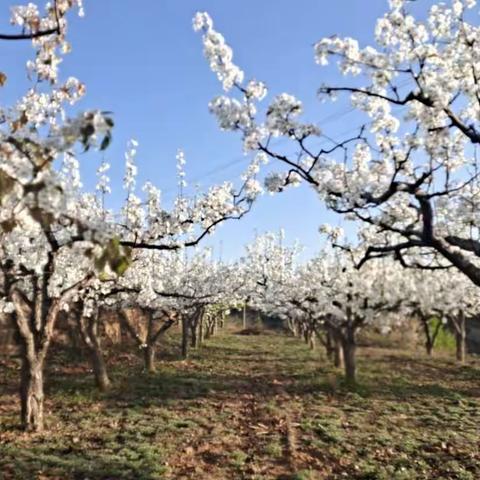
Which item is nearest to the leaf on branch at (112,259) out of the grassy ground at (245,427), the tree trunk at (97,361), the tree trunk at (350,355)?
the grassy ground at (245,427)

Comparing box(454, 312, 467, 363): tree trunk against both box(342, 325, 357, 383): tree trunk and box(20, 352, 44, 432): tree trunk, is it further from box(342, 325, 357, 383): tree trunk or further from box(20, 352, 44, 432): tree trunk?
box(20, 352, 44, 432): tree trunk

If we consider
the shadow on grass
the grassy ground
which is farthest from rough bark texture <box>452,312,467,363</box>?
the shadow on grass

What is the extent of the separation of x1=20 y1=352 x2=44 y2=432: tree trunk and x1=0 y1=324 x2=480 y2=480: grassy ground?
41cm

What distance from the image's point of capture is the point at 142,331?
118ft

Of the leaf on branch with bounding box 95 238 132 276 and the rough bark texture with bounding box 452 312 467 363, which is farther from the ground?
the leaf on branch with bounding box 95 238 132 276

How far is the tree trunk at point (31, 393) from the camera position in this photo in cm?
1321

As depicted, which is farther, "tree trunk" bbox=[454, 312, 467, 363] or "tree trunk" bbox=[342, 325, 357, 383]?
"tree trunk" bbox=[454, 312, 467, 363]

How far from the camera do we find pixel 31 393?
1333 cm

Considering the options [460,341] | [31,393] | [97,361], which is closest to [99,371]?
[97,361]

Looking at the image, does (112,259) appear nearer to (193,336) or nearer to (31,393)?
(31,393)

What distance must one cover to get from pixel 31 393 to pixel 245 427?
538 cm

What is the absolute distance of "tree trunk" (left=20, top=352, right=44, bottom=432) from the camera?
13211mm

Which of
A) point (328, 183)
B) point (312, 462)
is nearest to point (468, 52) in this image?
point (328, 183)

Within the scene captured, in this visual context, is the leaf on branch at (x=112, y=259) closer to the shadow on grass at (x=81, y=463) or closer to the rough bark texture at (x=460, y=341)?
the shadow on grass at (x=81, y=463)
